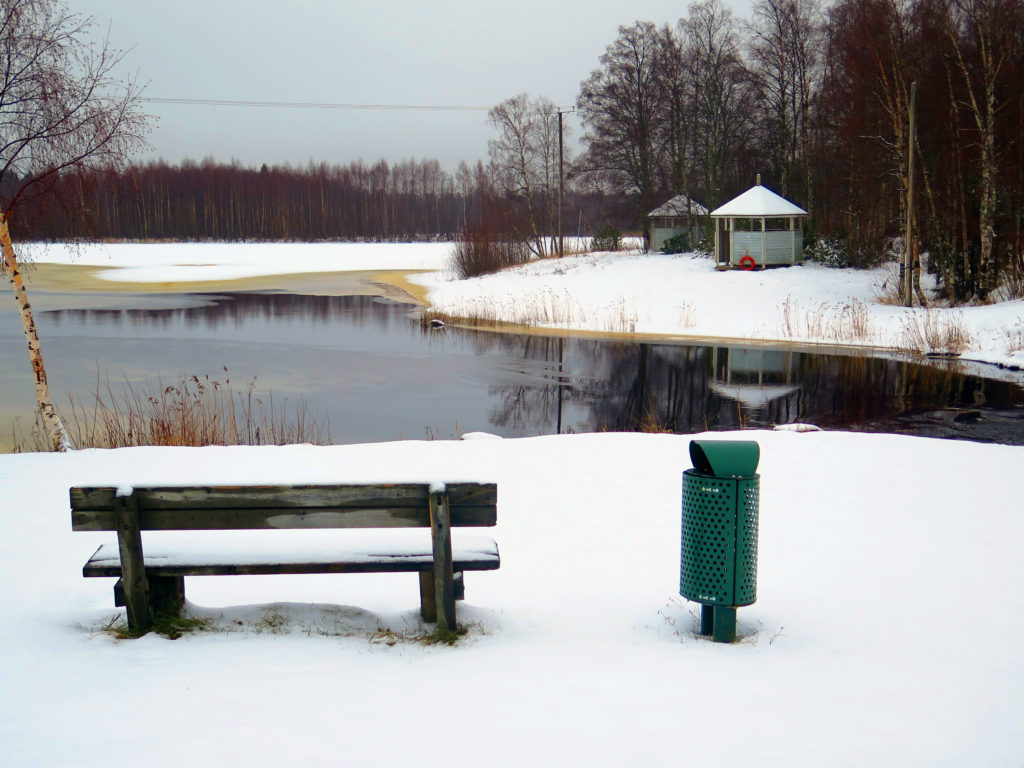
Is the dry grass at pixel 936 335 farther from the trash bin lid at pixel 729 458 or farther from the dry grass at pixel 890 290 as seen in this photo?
the trash bin lid at pixel 729 458

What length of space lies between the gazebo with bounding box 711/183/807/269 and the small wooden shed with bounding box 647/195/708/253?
8.91 metres

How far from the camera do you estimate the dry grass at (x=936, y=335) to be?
23500 millimetres

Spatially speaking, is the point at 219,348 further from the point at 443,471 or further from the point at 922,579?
the point at 922,579

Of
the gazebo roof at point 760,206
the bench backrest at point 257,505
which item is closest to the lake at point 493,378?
the bench backrest at point 257,505

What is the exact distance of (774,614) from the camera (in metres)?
5.21

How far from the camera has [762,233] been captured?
3931 centimetres

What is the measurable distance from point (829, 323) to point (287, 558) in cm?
2658

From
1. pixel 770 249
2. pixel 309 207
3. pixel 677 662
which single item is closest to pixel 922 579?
pixel 677 662

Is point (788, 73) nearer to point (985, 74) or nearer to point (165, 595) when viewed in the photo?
point (985, 74)

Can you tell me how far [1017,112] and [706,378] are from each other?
13.9 m

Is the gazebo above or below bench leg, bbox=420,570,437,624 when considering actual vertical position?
above

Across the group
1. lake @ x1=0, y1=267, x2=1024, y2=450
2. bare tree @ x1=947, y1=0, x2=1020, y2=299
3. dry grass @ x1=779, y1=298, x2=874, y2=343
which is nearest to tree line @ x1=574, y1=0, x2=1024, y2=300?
bare tree @ x1=947, y1=0, x2=1020, y2=299

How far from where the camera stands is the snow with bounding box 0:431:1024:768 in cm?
354

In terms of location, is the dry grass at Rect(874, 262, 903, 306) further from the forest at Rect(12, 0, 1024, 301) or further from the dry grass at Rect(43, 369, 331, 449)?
the dry grass at Rect(43, 369, 331, 449)
